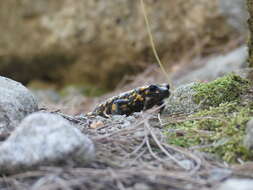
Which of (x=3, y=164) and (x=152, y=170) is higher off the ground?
(x=3, y=164)

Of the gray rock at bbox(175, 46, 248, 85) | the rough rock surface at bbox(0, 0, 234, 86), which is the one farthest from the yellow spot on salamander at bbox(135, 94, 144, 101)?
the rough rock surface at bbox(0, 0, 234, 86)

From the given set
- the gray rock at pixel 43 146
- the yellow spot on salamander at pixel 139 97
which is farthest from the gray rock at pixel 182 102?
the gray rock at pixel 43 146

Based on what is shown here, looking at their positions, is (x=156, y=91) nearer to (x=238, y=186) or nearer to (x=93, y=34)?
(x=238, y=186)

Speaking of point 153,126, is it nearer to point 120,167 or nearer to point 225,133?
point 225,133

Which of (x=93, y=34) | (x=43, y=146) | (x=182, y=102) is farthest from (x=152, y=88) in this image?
(x=93, y=34)

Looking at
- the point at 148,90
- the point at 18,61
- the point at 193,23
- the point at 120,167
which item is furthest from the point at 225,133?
the point at 18,61
